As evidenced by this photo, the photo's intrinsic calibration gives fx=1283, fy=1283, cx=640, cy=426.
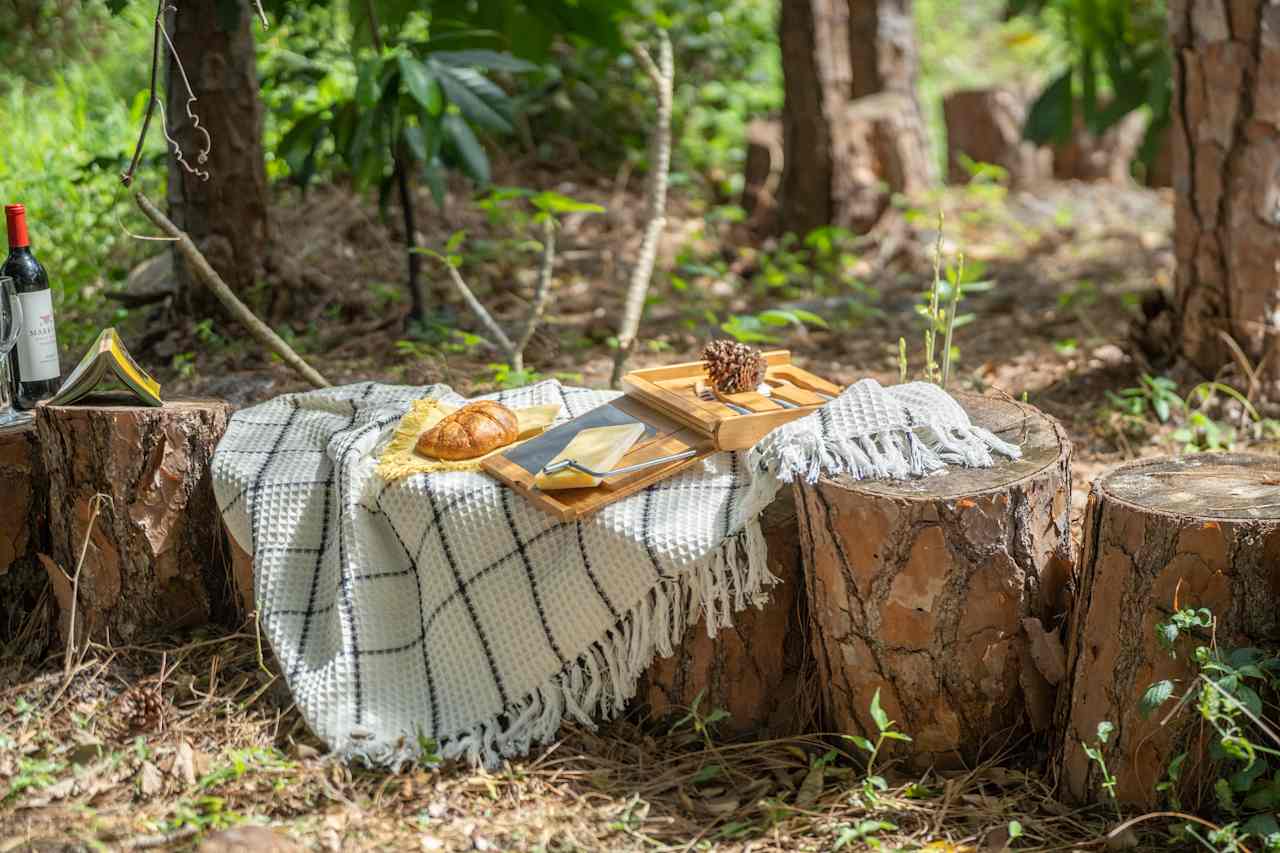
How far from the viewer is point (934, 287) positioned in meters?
2.66

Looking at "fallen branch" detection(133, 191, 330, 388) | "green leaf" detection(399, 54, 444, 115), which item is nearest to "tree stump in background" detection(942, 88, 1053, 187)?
"green leaf" detection(399, 54, 444, 115)

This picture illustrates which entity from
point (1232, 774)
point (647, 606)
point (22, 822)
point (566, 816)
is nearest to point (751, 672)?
point (647, 606)

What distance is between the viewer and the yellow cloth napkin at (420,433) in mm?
2348

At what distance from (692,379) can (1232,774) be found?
118 centimetres

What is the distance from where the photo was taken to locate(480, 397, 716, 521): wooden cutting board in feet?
7.13

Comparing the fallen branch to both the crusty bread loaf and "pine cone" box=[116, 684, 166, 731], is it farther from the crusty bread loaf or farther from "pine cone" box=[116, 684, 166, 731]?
"pine cone" box=[116, 684, 166, 731]

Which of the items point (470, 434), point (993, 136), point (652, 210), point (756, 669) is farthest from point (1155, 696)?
point (993, 136)

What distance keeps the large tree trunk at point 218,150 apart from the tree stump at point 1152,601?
271cm

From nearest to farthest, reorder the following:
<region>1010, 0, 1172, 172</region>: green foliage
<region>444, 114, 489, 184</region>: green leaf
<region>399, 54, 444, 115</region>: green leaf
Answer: <region>399, 54, 444, 115</region>: green leaf → <region>444, 114, 489, 184</region>: green leaf → <region>1010, 0, 1172, 172</region>: green foliage

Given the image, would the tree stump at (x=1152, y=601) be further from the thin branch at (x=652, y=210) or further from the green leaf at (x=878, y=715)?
the thin branch at (x=652, y=210)

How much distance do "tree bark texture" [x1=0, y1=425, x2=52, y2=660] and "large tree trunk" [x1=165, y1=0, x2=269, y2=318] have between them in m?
1.31

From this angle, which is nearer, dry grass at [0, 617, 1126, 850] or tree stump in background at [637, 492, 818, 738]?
dry grass at [0, 617, 1126, 850]

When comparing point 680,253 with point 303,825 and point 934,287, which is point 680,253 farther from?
point 303,825

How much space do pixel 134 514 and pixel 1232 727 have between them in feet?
6.38
